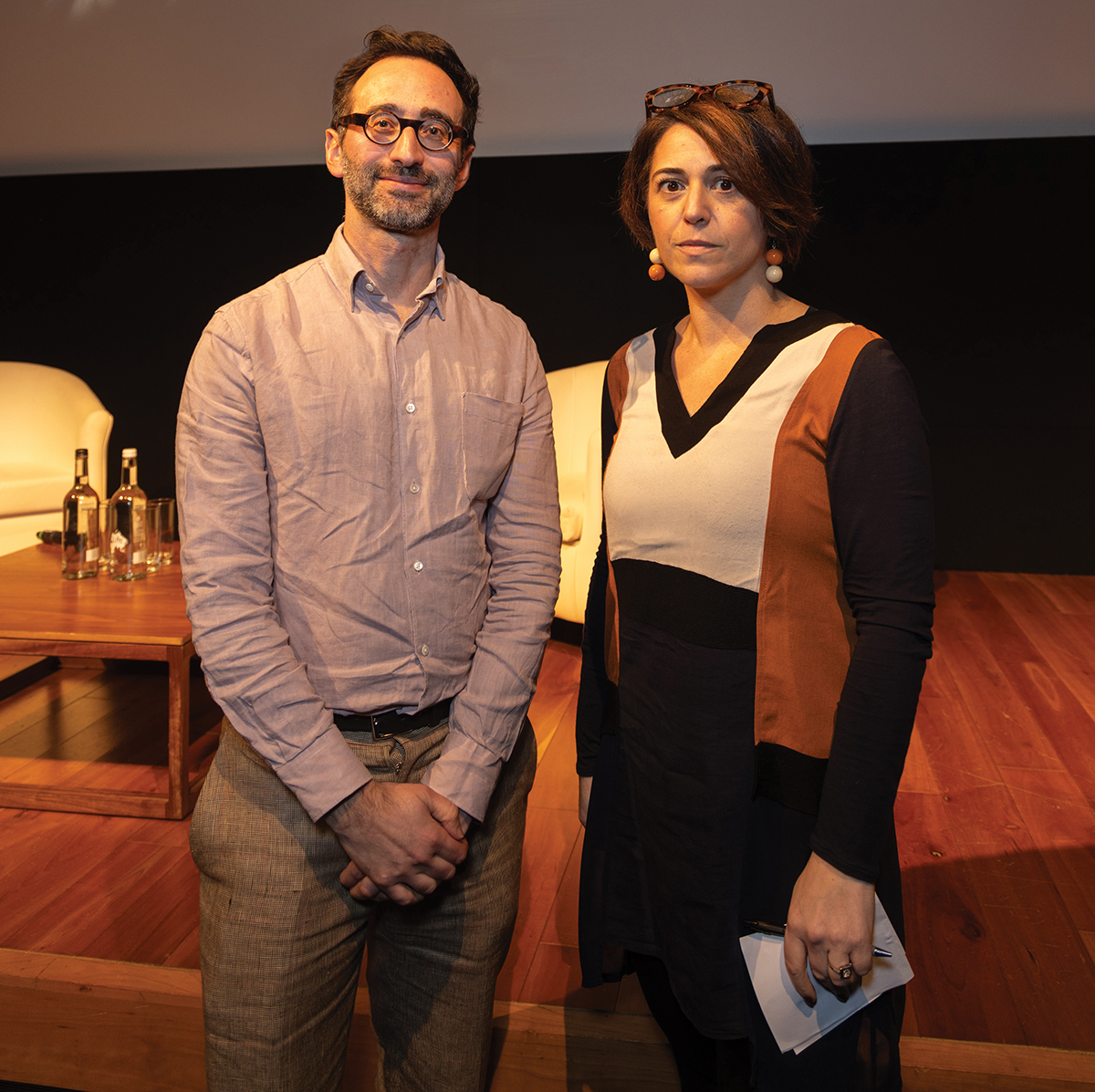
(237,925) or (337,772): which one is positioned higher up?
→ (337,772)

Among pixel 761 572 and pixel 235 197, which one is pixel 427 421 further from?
pixel 235 197

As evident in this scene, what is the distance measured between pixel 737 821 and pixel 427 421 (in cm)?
66

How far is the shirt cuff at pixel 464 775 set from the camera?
4.21ft

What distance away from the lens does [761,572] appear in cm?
120

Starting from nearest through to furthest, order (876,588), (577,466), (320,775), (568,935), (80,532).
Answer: (876,588)
(320,775)
(568,935)
(80,532)
(577,466)

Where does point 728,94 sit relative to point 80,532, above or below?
above

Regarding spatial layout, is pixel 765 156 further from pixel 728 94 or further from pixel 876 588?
pixel 876 588

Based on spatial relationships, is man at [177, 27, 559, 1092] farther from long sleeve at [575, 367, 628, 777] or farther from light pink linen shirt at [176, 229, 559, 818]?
long sleeve at [575, 367, 628, 777]

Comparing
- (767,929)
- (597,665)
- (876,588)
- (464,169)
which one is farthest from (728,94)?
(767,929)

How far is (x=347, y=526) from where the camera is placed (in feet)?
4.12

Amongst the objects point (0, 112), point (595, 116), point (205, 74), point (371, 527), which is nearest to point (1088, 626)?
point (595, 116)

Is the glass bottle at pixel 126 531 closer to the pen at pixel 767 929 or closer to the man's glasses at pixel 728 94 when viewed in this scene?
the man's glasses at pixel 728 94

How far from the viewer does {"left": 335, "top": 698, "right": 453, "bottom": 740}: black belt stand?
1297mm

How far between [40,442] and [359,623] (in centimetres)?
436
